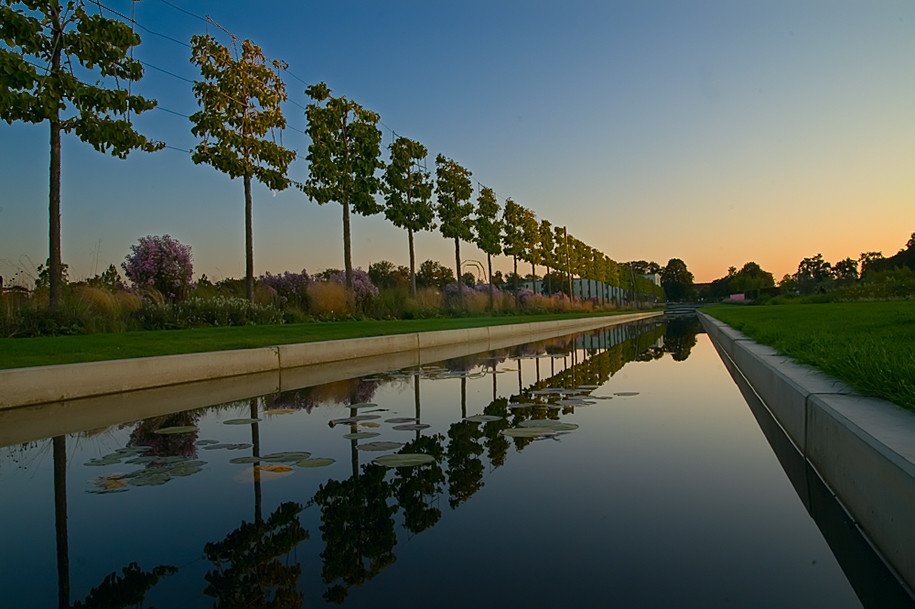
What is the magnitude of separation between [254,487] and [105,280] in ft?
50.1

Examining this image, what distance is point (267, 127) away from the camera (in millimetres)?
18297

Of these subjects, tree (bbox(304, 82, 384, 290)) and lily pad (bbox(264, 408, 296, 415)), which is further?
tree (bbox(304, 82, 384, 290))

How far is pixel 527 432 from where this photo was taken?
5133 mm

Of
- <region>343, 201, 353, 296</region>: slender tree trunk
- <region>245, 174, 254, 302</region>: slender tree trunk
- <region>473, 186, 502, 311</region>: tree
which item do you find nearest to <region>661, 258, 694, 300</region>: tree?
<region>473, 186, 502, 311</region>: tree

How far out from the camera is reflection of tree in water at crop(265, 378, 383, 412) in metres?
6.76

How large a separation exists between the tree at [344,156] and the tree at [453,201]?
692 centimetres

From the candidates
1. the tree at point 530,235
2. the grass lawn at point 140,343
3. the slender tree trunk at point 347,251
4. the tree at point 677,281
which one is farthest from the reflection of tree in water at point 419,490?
the tree at point 677,281

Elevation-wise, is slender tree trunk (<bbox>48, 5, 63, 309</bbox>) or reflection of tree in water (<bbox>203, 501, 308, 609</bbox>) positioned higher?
slender tree trunk (<bbox>48, 5, 63, 309</bbox>)

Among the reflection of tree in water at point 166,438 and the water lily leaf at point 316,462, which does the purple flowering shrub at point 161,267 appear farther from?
the water lily leaf at point 316,462

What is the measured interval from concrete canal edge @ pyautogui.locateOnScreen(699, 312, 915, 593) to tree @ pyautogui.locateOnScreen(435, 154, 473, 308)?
2464 centimetres

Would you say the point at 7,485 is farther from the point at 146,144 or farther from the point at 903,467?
the point at 146,144

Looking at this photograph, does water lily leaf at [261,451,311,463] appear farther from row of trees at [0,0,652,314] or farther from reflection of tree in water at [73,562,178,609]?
row of trees at [0,0,652,314]

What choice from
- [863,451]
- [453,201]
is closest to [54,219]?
[863,451]

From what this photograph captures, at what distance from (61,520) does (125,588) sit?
111cm
